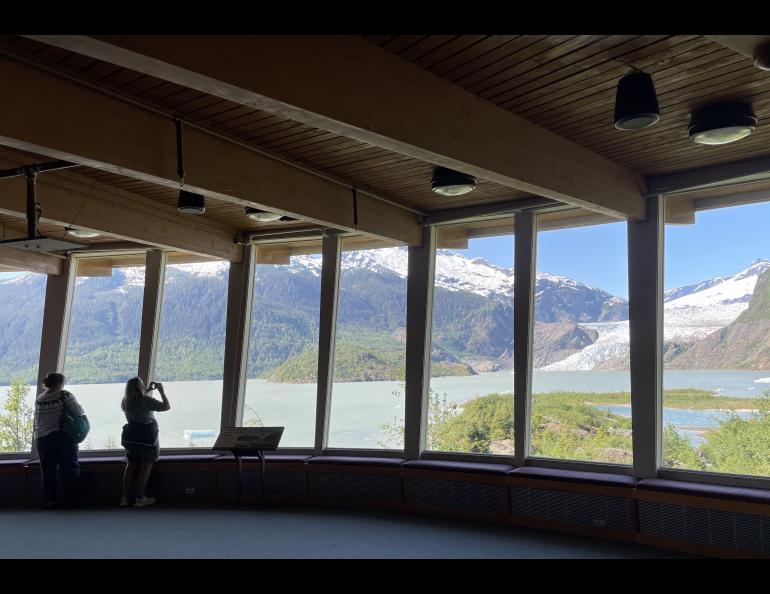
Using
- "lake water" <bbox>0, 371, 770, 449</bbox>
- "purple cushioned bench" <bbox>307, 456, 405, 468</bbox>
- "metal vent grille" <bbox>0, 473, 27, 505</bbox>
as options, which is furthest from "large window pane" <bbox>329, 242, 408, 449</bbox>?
"metal vent grille" <bbox>0, 473, 27, 505</bbox>

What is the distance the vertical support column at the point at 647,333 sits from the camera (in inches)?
229

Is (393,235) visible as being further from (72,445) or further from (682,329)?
(72,445)

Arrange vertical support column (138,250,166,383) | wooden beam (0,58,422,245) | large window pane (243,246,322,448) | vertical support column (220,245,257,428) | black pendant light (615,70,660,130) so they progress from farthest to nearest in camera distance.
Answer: vertical support column (138,250,166,383) < vertical support column (220,245,257,428) < large window pane (243,246,322,448) < wooden beam (0,58,422,245) < black pendant light (615,70,660,130)

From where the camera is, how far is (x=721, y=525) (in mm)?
4980

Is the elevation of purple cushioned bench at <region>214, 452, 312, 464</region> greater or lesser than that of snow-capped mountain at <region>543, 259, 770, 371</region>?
lesser

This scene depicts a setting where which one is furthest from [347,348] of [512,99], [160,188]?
[512,99]

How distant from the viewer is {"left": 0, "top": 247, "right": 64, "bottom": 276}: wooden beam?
26.6 feet

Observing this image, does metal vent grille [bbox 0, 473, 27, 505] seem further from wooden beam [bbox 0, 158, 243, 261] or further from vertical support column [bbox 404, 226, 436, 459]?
vertical support column [bbox 404, 226, 436, 459]

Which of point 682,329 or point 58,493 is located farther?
point 58,493

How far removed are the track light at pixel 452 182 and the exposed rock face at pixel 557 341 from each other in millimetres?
1880

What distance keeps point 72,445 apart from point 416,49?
573 centimetres

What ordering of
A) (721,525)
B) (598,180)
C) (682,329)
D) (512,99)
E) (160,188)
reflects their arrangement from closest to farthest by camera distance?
(512,99) < (721,525) < (598,180) < (682,329) < (160,188)

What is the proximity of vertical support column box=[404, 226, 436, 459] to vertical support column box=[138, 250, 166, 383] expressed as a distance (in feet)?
11.0

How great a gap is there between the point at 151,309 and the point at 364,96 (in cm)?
571
